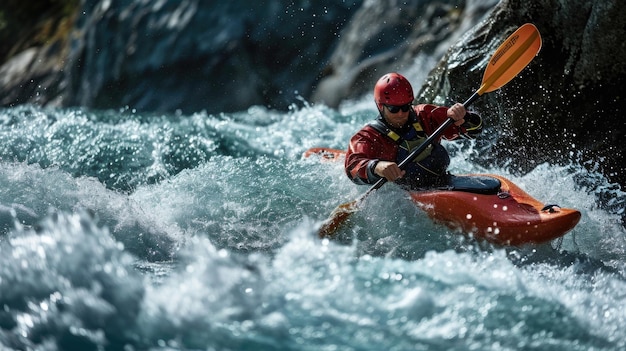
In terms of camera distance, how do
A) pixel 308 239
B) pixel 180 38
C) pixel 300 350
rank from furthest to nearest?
pixel 180 38, pixel 308 239, pixel 300 350

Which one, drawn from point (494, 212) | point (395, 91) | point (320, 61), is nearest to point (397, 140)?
point (395, 91)

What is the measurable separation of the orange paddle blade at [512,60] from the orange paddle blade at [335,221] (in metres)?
1.30

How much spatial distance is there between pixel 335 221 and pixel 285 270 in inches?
48.4

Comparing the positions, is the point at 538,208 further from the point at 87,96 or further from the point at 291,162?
the point at 87,96

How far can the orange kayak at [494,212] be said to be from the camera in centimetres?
478

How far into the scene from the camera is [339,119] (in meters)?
9.15

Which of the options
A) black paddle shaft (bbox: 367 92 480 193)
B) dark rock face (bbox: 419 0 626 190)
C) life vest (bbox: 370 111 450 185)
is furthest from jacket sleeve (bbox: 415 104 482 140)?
dark rock face (bbox: 419 0 626 190)

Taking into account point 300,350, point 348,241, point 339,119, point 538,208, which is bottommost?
point 300,350

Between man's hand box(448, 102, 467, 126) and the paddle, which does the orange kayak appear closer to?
man's hand box(448, 102, 467, 126)

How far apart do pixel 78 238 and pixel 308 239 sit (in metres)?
1.20

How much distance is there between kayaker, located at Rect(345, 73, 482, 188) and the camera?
526 cm

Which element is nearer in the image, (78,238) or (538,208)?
(78,238)

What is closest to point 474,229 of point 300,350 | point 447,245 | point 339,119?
point 447,245

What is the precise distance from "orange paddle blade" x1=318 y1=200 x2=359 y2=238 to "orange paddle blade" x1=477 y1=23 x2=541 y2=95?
1302mm
